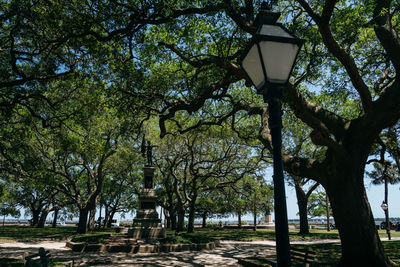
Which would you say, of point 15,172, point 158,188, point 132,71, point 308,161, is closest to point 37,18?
point 132,71

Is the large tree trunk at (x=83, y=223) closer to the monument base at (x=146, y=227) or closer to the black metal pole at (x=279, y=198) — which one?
the monument base at (x=146, y=227)

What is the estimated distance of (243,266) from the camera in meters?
8.95

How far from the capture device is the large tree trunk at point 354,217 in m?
6.62

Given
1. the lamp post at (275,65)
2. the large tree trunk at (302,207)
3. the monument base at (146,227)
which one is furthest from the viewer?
the large tree trunk at (302,207)

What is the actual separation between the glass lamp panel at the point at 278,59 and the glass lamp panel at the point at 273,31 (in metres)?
0.12

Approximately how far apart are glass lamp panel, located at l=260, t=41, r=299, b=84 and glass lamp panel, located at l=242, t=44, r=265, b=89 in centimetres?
9

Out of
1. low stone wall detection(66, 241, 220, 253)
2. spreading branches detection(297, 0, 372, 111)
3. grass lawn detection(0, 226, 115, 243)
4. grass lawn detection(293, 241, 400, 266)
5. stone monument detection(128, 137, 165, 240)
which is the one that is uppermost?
spreading branches detection(297, 0, 372, 111)

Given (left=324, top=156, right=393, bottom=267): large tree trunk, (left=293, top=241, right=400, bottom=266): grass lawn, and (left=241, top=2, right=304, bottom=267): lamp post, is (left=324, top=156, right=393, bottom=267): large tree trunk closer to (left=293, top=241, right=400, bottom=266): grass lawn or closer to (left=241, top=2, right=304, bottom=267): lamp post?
(left=293, top=241, right=400, bottom=266): grass lawn

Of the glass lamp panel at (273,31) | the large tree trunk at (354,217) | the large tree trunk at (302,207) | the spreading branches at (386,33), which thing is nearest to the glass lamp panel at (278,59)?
the glass lamp panel at (273,31)

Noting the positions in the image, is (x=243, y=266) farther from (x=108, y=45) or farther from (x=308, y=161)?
(x=108, y=45)

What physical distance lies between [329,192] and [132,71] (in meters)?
8.58

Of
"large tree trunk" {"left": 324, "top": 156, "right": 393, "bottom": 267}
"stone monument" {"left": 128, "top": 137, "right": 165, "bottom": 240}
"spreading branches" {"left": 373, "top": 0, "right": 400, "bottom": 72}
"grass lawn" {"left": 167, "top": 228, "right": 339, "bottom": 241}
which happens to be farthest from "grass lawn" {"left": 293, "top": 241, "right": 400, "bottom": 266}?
"stone monument" {"left": 128, "top": 137, "right": 165, "bottom": 240}

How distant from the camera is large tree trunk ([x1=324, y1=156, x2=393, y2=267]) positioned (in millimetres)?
6621

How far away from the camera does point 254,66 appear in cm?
322
